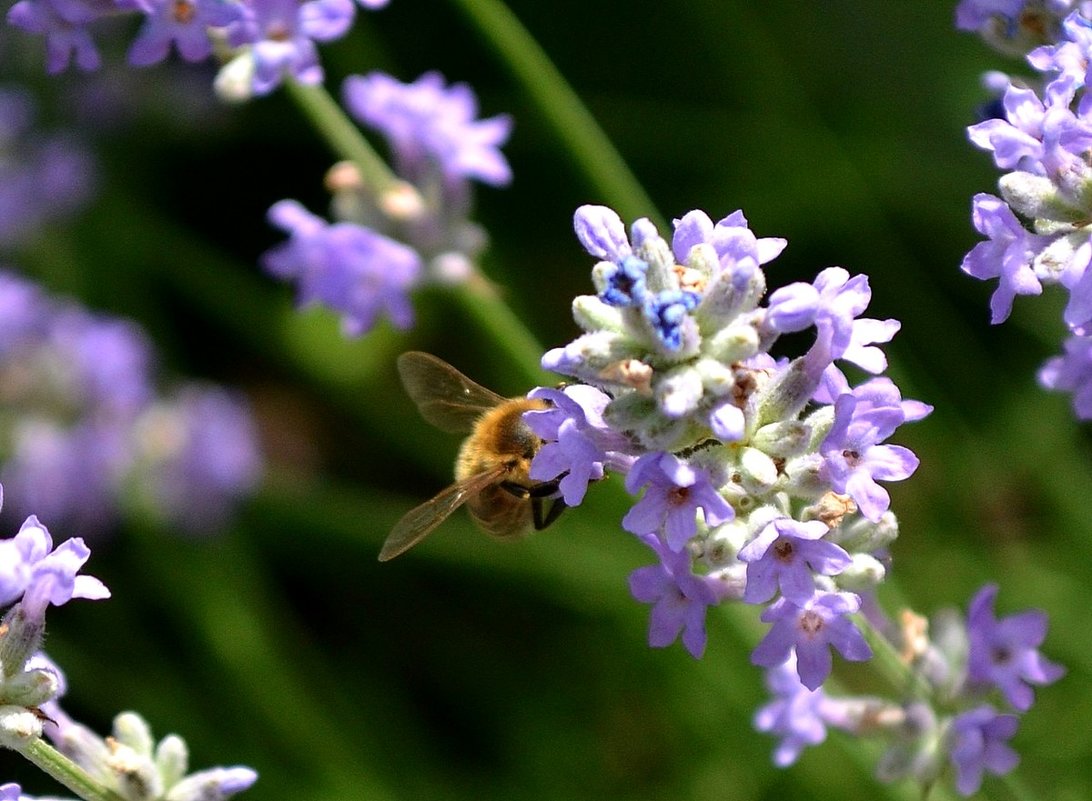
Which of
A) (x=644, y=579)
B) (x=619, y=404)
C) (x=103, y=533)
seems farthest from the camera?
(x=103, y=533)

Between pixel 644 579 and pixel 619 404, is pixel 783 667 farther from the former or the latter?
pixel 619 404

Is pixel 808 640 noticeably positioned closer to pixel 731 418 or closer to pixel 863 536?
pixel 863 536

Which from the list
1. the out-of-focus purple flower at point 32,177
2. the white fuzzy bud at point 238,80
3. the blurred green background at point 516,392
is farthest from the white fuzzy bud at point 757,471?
the out-of-focus purple flower at point 32,177

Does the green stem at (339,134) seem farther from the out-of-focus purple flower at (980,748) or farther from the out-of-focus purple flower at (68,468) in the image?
the out-of-focus purple flower at (980,748)

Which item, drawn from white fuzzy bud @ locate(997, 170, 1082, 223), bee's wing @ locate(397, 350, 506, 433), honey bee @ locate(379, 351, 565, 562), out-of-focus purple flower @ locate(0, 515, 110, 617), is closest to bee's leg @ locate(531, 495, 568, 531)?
honey bee @ locate(379, 351, 565, 562)

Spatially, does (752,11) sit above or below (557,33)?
below

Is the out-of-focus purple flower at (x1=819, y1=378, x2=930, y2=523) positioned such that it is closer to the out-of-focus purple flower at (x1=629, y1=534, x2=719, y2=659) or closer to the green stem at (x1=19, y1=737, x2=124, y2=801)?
the out-of-focus purple flower at (x1=629, y1=534, x2=719, y2=659)

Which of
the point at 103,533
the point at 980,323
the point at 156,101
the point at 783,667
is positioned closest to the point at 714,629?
the point at 783,667

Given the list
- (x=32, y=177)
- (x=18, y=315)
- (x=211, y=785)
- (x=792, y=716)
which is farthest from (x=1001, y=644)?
(x=32, y=177)
